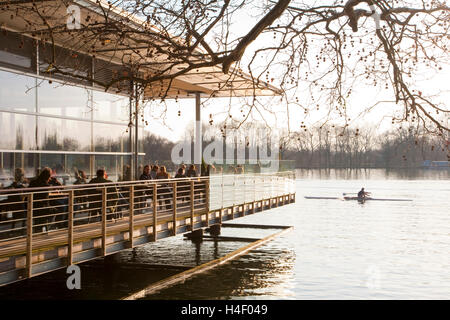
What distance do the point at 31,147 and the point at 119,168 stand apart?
454 cm

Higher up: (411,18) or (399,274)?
(411,18)

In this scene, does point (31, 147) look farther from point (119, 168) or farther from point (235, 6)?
point (235, 6)

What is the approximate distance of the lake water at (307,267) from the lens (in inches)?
693

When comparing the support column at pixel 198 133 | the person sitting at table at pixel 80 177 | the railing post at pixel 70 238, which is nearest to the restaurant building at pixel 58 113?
the person sitting at table at pixel 80 177

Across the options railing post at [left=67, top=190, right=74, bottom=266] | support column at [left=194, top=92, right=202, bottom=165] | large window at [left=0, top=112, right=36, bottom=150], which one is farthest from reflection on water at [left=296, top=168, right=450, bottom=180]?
railing post at [left=67, top=190, right=74, bottom=266]

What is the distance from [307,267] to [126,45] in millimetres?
16196

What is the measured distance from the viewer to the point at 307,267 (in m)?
23.4

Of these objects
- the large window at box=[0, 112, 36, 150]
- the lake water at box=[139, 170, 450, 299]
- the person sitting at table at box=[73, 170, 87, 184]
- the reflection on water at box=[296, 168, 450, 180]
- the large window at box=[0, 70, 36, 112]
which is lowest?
the lake water at box=[139, 170, 450, 299]

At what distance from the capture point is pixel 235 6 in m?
8.41

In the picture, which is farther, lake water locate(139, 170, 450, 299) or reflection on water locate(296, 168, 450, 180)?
reflection on water locate(296, 168, 450, 180)

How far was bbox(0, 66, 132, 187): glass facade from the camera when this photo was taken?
14.5 metres

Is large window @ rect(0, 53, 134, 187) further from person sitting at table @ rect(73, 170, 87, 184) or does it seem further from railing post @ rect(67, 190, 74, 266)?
railing post @ rect(67, 190, 74, 266)

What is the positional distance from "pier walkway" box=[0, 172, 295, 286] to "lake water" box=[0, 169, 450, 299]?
2.27 m
